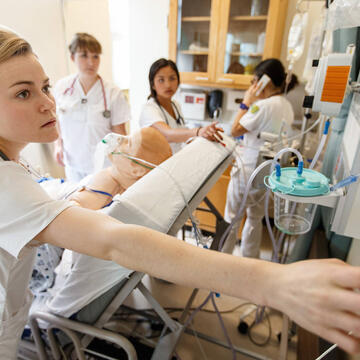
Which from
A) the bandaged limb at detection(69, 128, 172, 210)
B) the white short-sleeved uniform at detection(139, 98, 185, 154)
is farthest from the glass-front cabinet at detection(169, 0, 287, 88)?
the bandaged limb at detection(69, 128, 172, 210)

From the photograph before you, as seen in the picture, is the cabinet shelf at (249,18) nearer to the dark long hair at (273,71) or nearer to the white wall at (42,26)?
the dark long hair at (273,71)

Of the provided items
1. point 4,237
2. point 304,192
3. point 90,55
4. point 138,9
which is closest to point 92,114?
point 90,55

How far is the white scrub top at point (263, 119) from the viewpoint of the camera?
1734mm

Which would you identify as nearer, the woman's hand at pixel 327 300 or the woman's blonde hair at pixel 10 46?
the woman's hand at pixel 327 300

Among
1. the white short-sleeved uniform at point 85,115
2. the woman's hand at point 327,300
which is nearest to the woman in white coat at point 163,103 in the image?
the white short-sleeved uniform at point 85,115

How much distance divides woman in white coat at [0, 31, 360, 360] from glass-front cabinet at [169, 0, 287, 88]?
6.58 ft

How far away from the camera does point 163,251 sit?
490 mm

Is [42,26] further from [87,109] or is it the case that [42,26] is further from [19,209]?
[19,209]

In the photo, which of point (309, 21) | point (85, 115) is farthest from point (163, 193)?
point (309, 21)

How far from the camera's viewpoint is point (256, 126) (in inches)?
71.9

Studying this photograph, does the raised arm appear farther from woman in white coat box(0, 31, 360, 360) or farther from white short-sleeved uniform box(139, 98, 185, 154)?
white short-sleeved uniform box(139, 98, 185, 154)

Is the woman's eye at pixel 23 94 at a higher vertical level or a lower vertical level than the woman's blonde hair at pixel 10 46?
lower

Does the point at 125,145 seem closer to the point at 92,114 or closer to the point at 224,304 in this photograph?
the point at 92,114

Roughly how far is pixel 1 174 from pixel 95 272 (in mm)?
372
